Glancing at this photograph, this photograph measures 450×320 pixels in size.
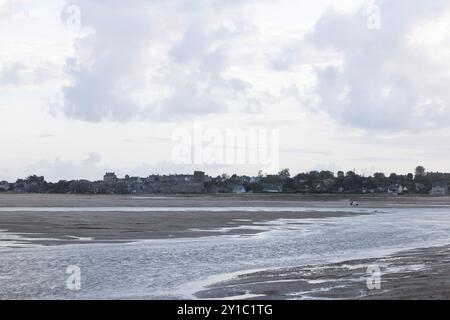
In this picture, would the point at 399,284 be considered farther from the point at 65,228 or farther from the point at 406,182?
the point at 406,182

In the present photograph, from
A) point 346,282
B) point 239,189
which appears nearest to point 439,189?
point 239,189

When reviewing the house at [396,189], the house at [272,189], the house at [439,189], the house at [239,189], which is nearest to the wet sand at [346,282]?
the house at [272,189]

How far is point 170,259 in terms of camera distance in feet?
80.4

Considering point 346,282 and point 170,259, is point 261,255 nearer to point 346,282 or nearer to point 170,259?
point 170,259

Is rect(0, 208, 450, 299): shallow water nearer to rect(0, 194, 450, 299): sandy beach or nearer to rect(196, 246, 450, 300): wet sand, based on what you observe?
rect(0, 194, 450, 299): sandy beach

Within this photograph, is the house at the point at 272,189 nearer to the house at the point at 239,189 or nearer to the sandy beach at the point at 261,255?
the house at the point at 239,189

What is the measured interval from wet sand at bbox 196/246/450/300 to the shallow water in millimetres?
1086

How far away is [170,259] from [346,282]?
768 centimetres

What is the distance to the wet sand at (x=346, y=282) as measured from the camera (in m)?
16.7

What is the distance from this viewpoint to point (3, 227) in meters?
37.6

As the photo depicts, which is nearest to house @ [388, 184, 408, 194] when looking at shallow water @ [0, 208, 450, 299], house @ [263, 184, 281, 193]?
house @ [263, 184, 281, 193]
